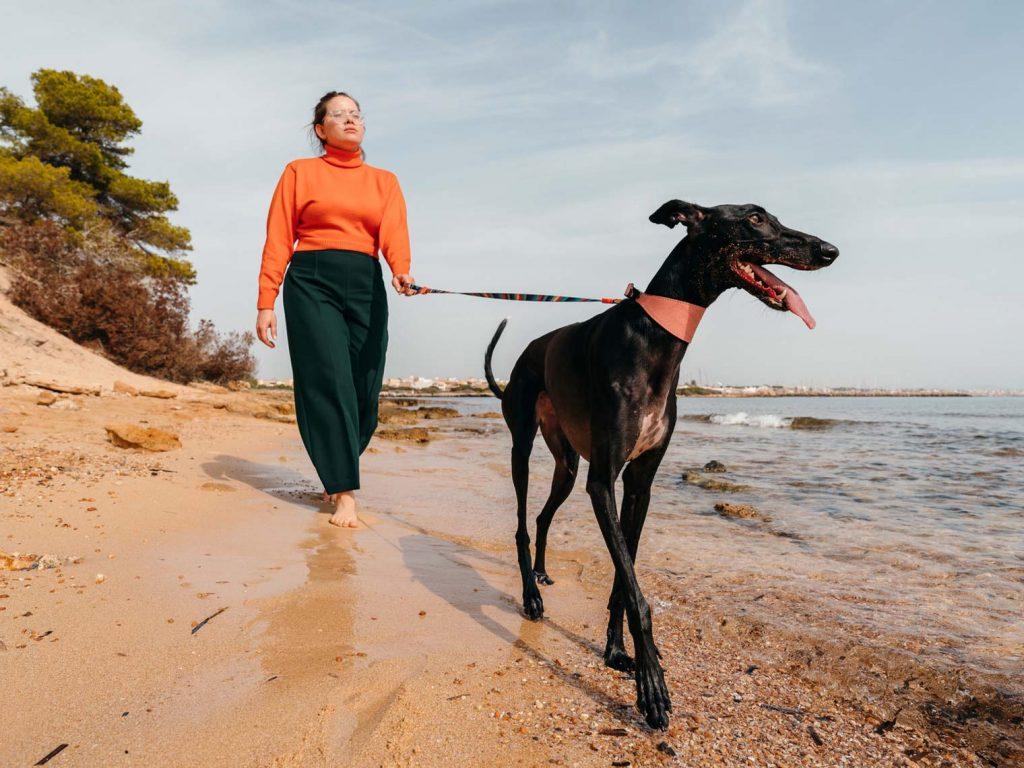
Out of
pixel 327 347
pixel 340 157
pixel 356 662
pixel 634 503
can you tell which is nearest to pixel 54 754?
pixel 356 662

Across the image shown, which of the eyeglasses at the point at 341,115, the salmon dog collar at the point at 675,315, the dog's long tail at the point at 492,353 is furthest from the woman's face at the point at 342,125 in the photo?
the salmon dog collar at the point at 675,315

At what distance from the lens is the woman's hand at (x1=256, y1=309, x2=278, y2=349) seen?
4.45m

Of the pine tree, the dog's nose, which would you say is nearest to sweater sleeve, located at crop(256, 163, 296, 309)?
the dog's nose

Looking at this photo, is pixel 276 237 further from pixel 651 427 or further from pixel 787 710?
pixel 787 710

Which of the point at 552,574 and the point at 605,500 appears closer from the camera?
the point at 605,500

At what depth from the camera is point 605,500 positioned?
235 centimetres

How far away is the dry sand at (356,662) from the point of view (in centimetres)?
174

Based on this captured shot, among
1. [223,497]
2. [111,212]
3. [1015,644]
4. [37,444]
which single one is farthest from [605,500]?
[111,212]

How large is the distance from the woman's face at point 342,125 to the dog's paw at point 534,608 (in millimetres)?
3459

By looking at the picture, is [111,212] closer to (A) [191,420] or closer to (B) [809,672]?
(A) [191,420]

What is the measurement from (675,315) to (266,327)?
10.5ft

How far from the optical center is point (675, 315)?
239 centimetres

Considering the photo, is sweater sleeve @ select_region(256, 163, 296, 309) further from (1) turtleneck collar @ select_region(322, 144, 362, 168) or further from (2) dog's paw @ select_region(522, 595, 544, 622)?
(2) dog's paw @ select_region(522, 595, 544, 622)

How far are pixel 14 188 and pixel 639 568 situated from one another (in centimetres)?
2353
